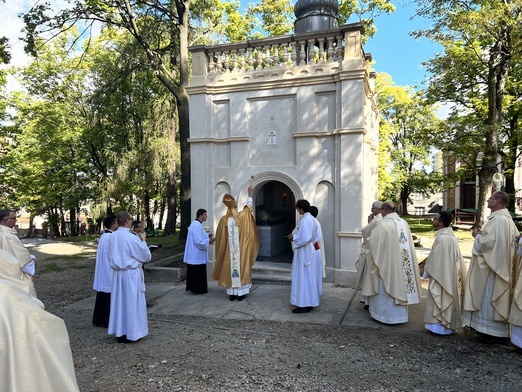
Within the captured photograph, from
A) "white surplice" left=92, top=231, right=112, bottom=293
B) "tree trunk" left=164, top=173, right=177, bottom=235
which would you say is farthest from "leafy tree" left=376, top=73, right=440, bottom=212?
"white surplice" left=92, top=231, right=112, bottom=293

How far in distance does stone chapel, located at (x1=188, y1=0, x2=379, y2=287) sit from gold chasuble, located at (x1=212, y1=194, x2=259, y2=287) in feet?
5.04

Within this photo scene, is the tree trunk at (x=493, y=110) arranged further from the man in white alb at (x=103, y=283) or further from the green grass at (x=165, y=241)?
the man in white alb at (x=103, y=283)

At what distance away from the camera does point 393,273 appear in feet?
18.6

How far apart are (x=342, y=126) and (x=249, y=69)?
289 cm

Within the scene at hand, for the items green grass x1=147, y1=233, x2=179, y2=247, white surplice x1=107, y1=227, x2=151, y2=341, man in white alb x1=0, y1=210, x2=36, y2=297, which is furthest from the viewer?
green grass x1=147, y1=233, x2=179, y2=247

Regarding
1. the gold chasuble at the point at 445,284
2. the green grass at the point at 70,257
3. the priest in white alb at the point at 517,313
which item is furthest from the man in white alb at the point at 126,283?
the green grass at the point at 70,257

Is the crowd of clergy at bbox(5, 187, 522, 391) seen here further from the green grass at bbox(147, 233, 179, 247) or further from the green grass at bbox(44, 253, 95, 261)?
the green grass at bbox(147, 233, 179, 247)

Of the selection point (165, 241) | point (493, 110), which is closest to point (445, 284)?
point (493, 110)

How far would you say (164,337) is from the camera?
17.6ft

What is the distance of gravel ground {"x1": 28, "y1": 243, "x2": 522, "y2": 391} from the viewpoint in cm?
391

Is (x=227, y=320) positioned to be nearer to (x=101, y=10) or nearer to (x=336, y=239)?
(x=336, y=239)

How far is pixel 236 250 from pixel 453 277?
3.97m

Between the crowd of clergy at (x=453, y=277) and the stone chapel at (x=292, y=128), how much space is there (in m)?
2.08

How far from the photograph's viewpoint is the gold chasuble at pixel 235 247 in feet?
23.6
